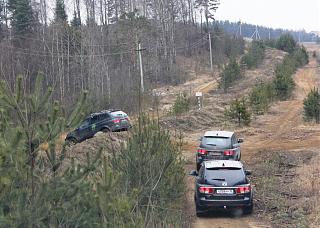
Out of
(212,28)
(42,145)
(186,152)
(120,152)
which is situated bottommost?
(186,152)

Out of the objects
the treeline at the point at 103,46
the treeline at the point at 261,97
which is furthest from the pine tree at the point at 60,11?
the treeline at the point at 261,97

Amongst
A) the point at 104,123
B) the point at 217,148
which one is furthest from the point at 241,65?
the point at 217,148

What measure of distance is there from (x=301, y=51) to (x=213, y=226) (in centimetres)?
6856

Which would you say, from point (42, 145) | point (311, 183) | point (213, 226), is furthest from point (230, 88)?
point (42, 145)

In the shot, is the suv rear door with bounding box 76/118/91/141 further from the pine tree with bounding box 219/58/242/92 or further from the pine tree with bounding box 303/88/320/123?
the pine tree with bounding box 219/58/242/92

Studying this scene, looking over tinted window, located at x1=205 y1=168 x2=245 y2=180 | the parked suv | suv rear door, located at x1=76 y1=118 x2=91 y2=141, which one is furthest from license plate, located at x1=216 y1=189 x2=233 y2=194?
suv rear door, located at x1=76 y1=118 x2=91 y2=141

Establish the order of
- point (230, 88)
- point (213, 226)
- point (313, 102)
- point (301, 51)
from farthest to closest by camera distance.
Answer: point (301, 51)
point (230, 88)
point (313, 102)
point (213, 226)

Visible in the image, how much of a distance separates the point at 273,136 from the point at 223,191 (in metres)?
→ 16.3

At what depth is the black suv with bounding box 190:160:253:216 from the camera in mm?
13000

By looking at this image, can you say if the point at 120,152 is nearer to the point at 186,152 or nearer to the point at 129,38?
the point at 186,152

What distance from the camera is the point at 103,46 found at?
50.3 metres

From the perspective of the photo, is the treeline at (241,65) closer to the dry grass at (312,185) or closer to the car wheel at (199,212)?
the dry grass at (312,185)

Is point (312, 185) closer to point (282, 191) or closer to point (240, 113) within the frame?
point (282, 191)

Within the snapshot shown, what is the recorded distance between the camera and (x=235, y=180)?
43.0ft
